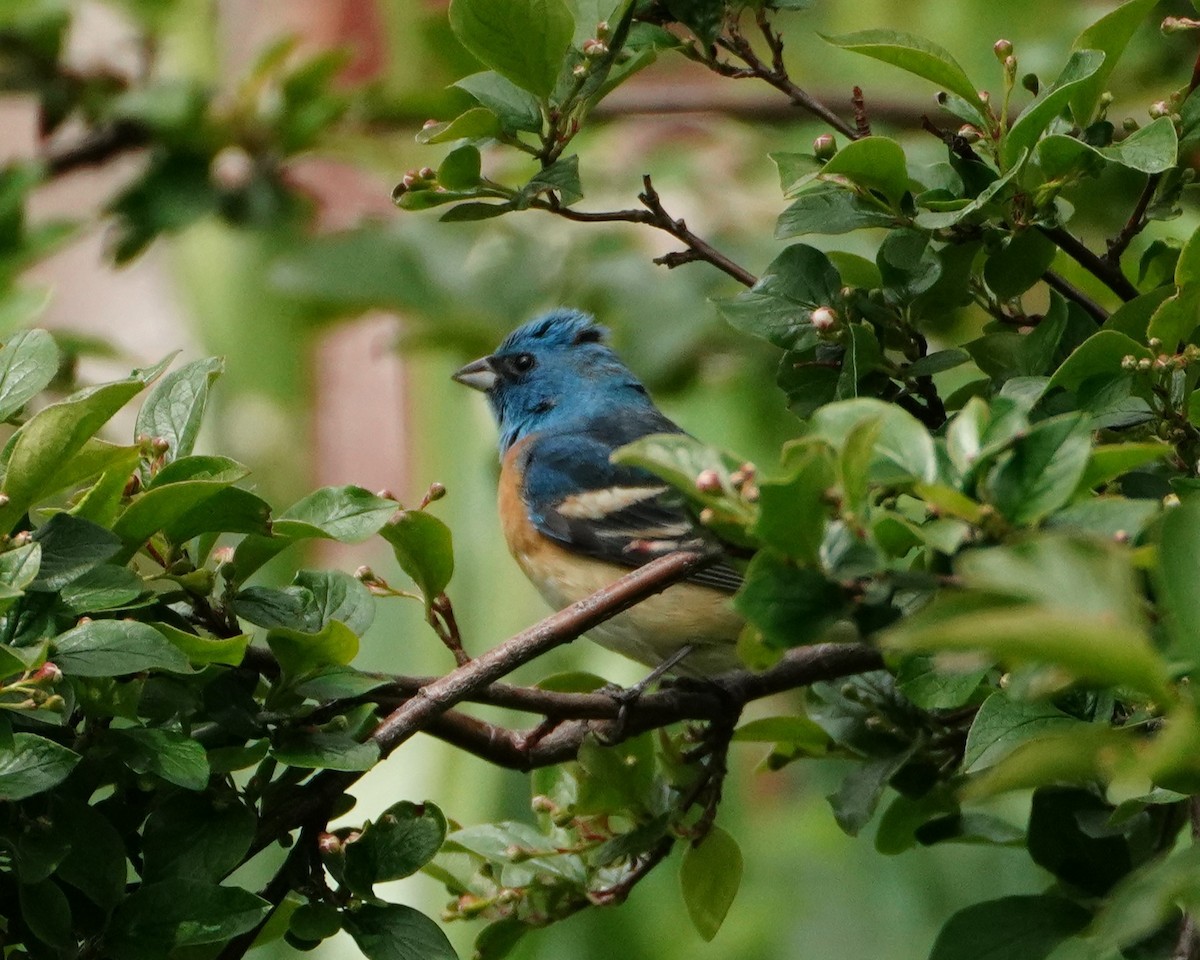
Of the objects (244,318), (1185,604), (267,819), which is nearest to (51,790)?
(267,819)

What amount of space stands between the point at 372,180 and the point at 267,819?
4.14 metres

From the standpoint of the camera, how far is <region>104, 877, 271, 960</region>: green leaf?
1.16 metres

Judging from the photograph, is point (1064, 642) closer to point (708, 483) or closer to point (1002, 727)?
point (708, 483)

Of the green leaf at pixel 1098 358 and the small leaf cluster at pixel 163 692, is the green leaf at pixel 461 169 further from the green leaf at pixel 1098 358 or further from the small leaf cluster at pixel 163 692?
the green leaf at pixel 1098 358

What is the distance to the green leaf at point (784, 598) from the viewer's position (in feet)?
3.12

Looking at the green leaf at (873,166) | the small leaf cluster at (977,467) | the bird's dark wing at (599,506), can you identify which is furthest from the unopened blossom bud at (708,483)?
the bird's dark wing at (599,506)

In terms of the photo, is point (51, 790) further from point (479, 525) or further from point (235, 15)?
point (235, 15)

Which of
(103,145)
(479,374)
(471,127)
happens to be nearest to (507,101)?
(471,127)

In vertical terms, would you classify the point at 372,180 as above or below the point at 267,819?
below

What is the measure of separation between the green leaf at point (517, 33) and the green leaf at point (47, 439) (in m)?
0.42

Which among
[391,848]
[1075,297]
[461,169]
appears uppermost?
[461,169]

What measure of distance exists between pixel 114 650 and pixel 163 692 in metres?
0.15

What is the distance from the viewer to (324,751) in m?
1.25

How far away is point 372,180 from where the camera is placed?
5207mm
